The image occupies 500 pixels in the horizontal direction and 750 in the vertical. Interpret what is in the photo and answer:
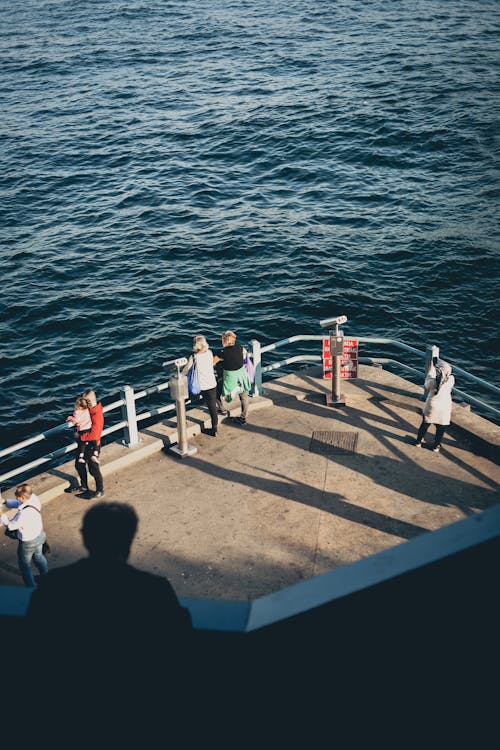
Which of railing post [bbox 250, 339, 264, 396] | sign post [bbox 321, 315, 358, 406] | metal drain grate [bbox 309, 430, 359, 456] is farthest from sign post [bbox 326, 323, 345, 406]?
railing post [bbox 250, 339, 264, 396]

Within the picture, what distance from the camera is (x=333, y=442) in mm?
12156

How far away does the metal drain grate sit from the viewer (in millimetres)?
11930

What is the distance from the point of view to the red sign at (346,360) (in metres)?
12.9

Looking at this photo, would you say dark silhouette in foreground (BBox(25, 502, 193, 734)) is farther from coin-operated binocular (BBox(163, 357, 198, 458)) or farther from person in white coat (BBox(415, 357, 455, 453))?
person in white coat (BBox(415, 357, 455, 453))

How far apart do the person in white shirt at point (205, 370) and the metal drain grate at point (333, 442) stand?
5.50 ft

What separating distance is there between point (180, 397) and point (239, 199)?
20621mm

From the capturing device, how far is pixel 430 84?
138 ft

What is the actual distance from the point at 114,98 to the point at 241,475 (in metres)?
38.0

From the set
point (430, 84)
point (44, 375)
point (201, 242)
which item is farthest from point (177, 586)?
point (430, 84)

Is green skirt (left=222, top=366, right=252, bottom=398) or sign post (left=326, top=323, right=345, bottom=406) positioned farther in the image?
sign post (left=326, top=323, right=345, bottom=406)

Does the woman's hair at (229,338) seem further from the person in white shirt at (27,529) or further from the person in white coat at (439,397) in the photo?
the person in white shirt at (27,529)

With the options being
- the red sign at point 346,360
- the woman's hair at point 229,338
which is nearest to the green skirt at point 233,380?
the woman's hair at point 229,338

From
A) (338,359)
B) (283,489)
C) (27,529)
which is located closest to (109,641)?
(27,529)

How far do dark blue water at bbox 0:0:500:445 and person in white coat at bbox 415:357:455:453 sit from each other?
990 cm
